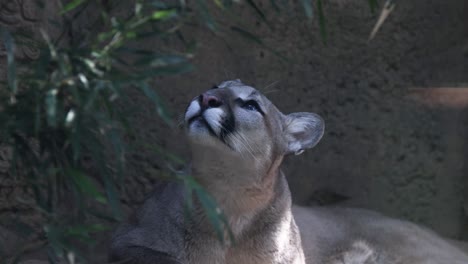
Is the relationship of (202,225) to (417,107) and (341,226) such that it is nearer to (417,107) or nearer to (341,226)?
(341,226)

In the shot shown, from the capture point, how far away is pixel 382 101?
8086 mm

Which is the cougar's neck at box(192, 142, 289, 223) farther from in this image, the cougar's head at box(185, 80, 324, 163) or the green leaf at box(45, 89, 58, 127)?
the green leaf at box(45, 89, 58, 127)

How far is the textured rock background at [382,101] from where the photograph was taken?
7844 millimetres

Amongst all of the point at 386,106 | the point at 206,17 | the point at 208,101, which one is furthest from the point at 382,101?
the point at 206,17

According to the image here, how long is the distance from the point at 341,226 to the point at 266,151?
1705mm

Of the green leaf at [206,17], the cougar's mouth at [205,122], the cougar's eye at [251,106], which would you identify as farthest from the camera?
the cougar's eye at [251,106]

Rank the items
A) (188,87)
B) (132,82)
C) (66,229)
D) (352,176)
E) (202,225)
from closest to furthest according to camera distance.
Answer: (132,82) → (66,229) → (202,225) → (188,87) → (352,176)

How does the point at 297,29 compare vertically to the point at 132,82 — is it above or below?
below

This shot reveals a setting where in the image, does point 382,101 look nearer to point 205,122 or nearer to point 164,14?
point 205,122

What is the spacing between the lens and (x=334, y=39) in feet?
26.0

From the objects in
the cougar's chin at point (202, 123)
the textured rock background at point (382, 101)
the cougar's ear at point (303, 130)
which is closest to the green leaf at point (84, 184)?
the cougar's chin at point (202, 123)

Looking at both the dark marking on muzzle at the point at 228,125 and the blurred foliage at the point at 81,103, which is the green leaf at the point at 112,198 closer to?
the blurred foliage at the point at 81,103

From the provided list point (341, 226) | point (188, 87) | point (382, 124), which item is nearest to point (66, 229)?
point (188, 87)

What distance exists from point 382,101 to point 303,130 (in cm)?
164
